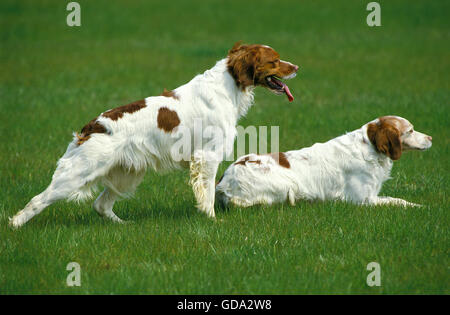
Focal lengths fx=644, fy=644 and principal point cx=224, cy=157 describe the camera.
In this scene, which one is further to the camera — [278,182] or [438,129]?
[438,129]

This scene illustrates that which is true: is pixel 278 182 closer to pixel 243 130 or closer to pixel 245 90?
pixel 245 90

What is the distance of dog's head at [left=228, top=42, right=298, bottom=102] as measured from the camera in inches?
259

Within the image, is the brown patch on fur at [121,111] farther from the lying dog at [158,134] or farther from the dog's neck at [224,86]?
the dog's neck at [224,86]

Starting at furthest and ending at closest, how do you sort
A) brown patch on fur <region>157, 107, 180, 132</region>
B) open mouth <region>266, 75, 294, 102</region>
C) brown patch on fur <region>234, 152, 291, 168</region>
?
brown patch on fur <region>234, 152, 291, 168</region>, open mouth <region>266, 75, 294, 102</region>, brown patch on fur <region>157, 107, 180, 132</region>

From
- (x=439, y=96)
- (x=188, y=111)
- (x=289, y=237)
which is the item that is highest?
(x=439, y=96)

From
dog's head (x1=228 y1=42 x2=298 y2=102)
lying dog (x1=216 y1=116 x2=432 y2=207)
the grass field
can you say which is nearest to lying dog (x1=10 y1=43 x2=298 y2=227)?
Answer: dog's head (x1=228 y1=42 x2=298 y2=102)

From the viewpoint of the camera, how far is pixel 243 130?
35.0 feet

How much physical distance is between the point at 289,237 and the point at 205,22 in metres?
19.4

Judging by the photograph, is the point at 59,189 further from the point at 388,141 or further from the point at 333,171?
the point at 388,141

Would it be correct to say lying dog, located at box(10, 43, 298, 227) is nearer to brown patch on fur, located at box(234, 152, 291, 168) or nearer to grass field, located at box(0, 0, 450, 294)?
grass field, located at box(0, 0, 450, 294)

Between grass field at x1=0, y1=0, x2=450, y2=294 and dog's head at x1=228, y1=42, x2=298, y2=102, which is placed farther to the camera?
dog's head at x1=228, y1=42, x2=298, y2=102

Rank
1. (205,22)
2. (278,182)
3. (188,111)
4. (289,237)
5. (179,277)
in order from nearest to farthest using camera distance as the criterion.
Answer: (179,277), (289,237), (188,111), (278,182), (205,22)

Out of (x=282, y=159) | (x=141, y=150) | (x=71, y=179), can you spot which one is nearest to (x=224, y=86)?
(x=141, y=150)

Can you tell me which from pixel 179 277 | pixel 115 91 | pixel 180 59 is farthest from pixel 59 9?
pixel 179 277
